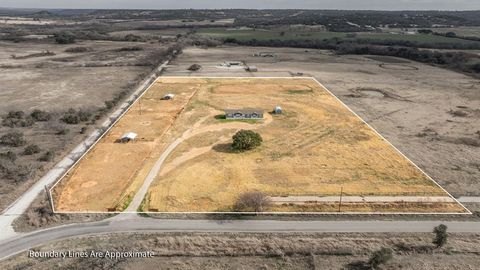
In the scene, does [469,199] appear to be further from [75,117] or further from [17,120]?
[17,120]

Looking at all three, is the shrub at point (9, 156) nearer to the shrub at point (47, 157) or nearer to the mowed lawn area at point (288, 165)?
the shrub at point (47, 157)

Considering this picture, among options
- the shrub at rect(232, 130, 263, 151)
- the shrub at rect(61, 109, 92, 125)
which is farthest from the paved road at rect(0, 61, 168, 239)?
the shrub at rect(232, 130, 263, 151)

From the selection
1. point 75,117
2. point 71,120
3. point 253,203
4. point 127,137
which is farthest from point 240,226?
point 75,117

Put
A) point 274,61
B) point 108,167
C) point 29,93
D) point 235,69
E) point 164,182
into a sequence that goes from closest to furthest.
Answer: point 164,182
point 108,167
point 29,93
point 235,69
point 274,61

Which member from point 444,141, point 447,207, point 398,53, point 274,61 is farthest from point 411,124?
point 398,53

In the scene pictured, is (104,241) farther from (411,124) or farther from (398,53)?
(398,53)

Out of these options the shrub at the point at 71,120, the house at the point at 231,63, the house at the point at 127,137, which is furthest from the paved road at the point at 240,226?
the house at the point at 231,63
